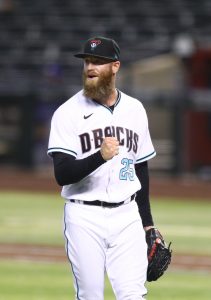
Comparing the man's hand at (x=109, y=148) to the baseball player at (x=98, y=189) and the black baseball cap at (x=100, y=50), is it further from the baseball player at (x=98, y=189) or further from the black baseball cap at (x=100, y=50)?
the black baseball cap at (x=100, y=50)

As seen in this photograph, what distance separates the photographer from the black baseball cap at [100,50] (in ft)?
18.9

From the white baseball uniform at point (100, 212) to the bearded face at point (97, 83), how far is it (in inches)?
3.6

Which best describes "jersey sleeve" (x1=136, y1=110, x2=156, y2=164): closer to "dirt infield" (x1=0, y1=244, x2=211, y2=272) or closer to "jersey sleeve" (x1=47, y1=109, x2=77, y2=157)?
"jersey sleeve" (x1=47, y1=109, x2=77, y2=157)

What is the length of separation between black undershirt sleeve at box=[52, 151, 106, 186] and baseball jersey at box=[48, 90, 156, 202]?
8cm

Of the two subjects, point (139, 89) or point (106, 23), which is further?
point (106, 23)

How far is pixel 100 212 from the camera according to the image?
18.9ft

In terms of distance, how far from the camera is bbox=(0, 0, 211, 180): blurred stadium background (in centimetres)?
2453

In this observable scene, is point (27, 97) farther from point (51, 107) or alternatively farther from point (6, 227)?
point (6, 227)

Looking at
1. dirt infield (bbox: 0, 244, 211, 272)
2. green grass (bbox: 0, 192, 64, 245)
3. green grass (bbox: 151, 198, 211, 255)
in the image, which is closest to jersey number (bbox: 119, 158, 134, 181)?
dirt infield (bbox: 0, 244, 211, 272)

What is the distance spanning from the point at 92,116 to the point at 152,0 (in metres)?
24.1

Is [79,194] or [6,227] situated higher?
[79,194]

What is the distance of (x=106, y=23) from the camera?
28.8m

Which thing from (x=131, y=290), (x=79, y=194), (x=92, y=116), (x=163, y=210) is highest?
(x=92, y=116)

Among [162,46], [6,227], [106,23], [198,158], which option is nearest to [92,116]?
[6,227]
